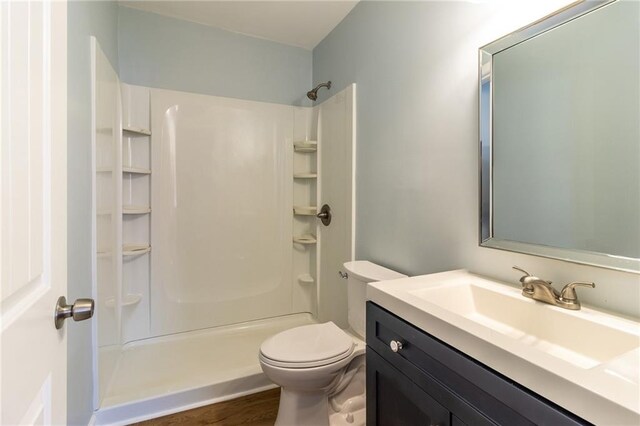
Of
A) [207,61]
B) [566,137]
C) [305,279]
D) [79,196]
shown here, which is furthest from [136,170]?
[566,137]

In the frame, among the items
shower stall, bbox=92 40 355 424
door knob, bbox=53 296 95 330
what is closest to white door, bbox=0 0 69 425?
door knob, bbox=53 296 95 330

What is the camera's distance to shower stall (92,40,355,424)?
178 cm

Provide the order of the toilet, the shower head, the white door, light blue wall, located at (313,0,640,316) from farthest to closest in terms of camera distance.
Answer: the shower head < the toilet < light blue wall, located at (313,0,640,316) < the white door

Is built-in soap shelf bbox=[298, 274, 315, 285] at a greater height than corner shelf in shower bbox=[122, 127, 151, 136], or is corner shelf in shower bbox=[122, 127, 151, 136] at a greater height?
corner shelf in shower bbox=[122, 127, 151, 136]

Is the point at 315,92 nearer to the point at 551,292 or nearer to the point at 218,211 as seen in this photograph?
the point at 218,211

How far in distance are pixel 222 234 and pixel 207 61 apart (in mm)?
1346

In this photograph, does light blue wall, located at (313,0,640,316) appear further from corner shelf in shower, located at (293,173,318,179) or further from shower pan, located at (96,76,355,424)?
corner shelf in shower, located at (293,173,318,179)

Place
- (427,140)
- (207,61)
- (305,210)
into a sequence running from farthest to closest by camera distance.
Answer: (305,210) < (207,61) < (427,140)

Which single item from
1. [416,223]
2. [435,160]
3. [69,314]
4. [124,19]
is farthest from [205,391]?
[124,19]

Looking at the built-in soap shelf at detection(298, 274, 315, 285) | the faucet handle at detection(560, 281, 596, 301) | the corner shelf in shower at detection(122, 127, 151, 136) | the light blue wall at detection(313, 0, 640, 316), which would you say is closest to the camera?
the faucet handle at detection(560, 281, 596, 301)

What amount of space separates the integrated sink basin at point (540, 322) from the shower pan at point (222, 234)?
1.01m

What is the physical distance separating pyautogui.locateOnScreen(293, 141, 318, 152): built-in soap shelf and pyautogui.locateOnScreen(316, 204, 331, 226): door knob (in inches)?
21.0

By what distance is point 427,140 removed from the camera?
144 centimetres

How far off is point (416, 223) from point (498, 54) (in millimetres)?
766
